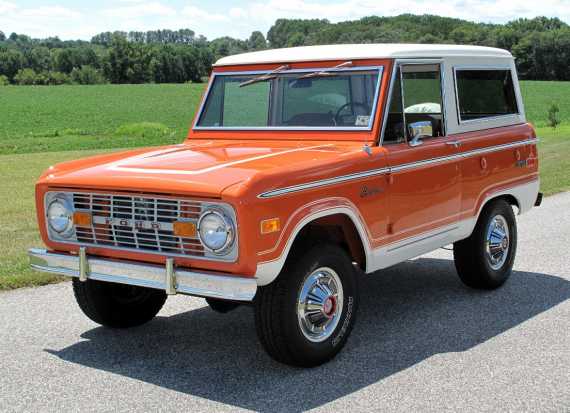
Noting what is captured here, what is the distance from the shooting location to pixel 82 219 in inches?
197

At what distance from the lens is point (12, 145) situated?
28078 mm

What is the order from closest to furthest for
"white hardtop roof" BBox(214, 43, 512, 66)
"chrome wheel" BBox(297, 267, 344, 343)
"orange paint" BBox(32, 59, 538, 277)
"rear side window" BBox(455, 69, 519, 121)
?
"orange paint" BBox(32, 59, 538, 277)
"chrome wheel" BBox(297, 267, 344, 343)
"white hardtop roof" BBox(214, 43, 512, 66)
"rear side window" BBox(455, 69, 519, 121)

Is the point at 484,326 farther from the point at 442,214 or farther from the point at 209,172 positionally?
the point at 209,172

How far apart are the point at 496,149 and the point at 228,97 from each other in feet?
7.45

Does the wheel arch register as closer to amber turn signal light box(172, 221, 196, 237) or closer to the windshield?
amber turn signal light box(172, 221, 196, 237)

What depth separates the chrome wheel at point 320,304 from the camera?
4.83m

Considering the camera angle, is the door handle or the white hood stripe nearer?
the white hood stripe

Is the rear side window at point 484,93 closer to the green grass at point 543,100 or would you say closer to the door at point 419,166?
the door at point 419,166

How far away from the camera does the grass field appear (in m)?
10.3

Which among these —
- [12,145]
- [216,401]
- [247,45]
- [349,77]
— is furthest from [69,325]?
[247,45]

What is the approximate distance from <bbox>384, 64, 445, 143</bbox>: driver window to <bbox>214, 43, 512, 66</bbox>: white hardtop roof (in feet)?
0.36

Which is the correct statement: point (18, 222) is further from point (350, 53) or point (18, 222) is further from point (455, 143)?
point (455, 143)

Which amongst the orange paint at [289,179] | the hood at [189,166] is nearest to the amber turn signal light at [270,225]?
the orange paint at [289,179]

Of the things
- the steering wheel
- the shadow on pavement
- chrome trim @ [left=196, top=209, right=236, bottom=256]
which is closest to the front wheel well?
chrome trim @ [left=196, top=209, right=236, bottom=256]
